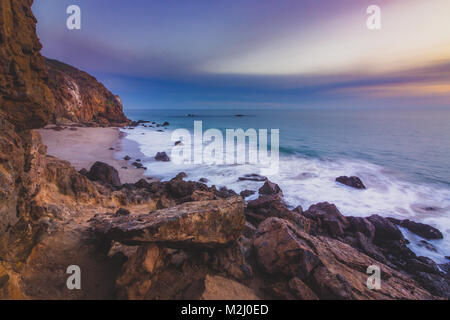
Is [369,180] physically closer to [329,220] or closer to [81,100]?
[329,220]

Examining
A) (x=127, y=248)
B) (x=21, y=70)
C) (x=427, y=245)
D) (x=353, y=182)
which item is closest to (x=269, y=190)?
(x=427, y=245)

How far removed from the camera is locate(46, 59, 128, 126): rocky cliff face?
118 ft

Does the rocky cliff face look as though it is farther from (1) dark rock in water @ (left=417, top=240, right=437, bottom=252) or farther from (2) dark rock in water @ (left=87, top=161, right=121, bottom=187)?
(1) dark rock in water @ (left=417, top=240, right=437, bottom=252)

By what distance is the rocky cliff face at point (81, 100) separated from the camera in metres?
36.1

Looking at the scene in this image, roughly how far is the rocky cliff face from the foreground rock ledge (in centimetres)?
3858

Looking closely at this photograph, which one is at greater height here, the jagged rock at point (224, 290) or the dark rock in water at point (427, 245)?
the jagged rock at point (224, 290)

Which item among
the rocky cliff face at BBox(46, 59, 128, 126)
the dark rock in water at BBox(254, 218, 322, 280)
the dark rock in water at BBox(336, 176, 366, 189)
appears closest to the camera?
the dark rock in water at BBox(254, 218, 322, 280)

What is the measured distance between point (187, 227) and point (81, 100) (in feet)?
168

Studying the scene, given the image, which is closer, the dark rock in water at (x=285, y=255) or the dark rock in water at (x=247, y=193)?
the dark rock in water at (x=285, y=255)

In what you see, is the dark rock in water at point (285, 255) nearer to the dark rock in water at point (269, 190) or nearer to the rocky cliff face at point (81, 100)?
the dark rock in water at point (269, 190)

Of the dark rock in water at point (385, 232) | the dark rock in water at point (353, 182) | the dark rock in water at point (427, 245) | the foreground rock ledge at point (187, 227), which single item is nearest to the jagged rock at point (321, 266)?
the foreground rock ledge at point (187, 227)

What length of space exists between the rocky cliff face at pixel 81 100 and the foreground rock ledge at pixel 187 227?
38.6 meters

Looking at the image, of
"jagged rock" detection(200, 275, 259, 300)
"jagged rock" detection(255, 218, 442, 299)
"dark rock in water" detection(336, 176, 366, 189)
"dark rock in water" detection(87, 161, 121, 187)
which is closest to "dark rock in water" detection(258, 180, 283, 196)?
"dark rock in water" detection(336, 176, 366, 189)

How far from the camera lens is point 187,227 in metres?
3.70
